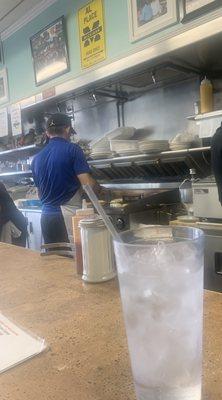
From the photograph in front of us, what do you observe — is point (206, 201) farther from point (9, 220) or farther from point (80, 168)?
point (9, 220)

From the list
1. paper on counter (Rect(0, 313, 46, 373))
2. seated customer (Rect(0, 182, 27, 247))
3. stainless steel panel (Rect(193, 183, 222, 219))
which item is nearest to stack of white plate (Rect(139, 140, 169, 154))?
stainless steel panel (Rect(193, 183, 222, 219))

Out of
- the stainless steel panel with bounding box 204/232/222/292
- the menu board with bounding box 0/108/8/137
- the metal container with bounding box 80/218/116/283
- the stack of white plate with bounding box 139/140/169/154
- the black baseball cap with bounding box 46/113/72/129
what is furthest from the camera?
the menu board with bounding box 0/108/8/137

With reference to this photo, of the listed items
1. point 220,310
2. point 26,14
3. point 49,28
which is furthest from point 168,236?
point 26,14

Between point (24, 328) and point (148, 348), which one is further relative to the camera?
point (24, 328)

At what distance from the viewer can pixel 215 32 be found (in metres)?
1.94

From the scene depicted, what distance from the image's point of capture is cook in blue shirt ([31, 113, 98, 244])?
2.52 meters

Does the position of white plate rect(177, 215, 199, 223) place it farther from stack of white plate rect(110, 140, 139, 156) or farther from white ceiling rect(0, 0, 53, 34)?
white ceiling rect(0, 0, 53, 34)

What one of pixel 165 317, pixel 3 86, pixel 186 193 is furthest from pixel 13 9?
pixel 165 317

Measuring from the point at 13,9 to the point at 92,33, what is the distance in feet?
4.33

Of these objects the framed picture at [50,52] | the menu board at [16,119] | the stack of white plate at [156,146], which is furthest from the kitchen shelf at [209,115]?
the menu board at [16,119]

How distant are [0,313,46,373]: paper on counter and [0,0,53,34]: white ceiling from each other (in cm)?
394

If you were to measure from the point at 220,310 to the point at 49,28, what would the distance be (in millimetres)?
3839

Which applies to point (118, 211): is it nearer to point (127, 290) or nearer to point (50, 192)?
point (50, 192)

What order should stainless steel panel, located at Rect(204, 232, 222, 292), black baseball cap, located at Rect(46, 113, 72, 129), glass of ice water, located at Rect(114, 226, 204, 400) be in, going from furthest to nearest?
1. black baseball cap, located at Rect(46, 113, 72, 129)
2. stainless steel panel, located at Rect(204, 232, 222, 292)
3. glass of ice water, located at Rect(114, 226, 204, 400)
